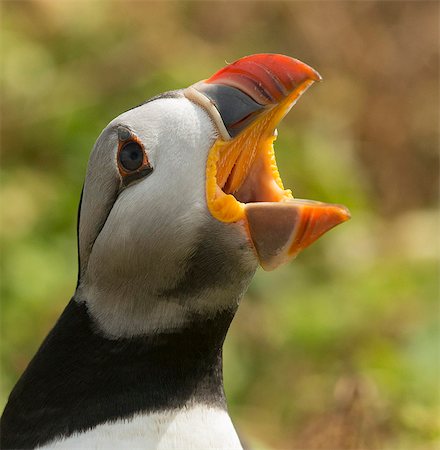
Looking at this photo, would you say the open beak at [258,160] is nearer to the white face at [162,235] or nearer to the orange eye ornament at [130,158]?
the white face at [162,235]

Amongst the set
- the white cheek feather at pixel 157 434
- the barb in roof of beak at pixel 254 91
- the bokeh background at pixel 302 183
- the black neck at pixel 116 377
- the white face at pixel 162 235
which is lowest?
the bokeh background at pixel 302 183

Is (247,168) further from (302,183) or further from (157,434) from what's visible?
(302,183)

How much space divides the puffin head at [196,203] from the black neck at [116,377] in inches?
1.6

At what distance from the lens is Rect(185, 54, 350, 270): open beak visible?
2.14 meters

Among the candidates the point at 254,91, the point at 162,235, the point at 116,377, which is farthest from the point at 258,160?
the point at 116,377

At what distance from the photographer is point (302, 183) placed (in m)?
5.77

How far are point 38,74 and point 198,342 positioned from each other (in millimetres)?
4303

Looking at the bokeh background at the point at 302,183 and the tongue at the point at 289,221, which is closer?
the tongue at the point at 289,221

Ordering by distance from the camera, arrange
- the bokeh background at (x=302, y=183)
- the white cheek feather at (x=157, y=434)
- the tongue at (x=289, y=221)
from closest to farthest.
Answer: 1. the tongue at (x=289, y=221)
2. the white cheek feather at (x=157, y=434)
3. the bokeh background at (x=302, y=183)

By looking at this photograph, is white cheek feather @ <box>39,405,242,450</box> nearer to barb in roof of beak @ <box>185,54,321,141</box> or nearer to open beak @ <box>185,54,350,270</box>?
open beak @ <box>185,54,350,270</box>

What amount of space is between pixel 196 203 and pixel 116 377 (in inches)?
17.4

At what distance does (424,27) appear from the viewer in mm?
7785

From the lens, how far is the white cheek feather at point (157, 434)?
224 centimetres

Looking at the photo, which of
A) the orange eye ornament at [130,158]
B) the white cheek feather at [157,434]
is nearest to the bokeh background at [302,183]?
the white cheek feather at [157,434]
